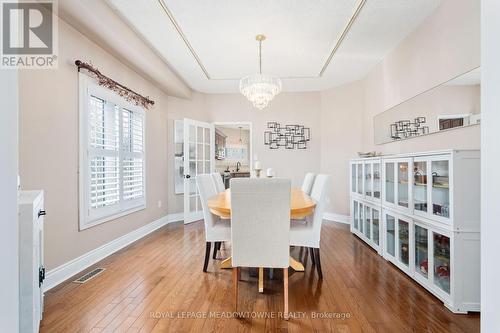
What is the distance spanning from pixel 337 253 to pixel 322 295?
1.17m

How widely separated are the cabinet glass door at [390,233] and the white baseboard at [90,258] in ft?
11.1

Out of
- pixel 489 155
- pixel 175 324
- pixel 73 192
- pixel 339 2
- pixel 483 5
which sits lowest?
pixel 175 324

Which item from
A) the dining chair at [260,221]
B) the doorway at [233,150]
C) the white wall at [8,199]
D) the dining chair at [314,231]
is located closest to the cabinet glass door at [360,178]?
the dining chair at [314,231]

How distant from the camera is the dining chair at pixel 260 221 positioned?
71.1 inches

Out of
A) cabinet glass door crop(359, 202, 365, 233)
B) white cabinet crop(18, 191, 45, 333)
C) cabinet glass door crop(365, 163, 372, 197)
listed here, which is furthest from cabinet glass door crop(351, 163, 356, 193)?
white cabinet crop(18, 191, 45, 333)

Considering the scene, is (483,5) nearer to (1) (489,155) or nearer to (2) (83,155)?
(1) (489,155)

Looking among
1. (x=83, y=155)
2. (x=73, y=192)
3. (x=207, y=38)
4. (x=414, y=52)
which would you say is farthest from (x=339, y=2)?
(x=73, y=192)

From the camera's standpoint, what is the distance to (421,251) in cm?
240

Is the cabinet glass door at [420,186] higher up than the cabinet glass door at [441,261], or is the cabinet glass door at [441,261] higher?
the cabinet glass door at [420,186]

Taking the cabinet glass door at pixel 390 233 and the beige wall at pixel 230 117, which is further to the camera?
the cabinet glass door at pixel 390 233

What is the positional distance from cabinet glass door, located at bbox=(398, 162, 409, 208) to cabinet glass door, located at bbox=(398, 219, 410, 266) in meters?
0.20

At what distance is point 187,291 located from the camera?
229cm

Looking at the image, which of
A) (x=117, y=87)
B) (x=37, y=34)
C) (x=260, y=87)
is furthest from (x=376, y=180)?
(x=37, y=34)

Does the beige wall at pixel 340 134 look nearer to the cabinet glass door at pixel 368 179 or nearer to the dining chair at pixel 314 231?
the cabinet glass door at pixel 368 179
